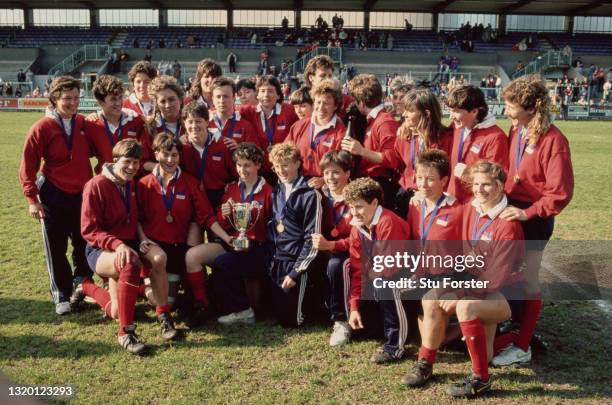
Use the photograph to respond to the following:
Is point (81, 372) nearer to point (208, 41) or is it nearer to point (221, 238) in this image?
point (221, 238)

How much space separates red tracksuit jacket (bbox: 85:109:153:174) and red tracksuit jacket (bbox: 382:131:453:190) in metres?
2.38

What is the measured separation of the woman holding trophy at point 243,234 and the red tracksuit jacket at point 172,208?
25 centimetres

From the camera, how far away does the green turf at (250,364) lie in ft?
12.4

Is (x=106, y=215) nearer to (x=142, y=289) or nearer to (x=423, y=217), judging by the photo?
(x=142, y=289)

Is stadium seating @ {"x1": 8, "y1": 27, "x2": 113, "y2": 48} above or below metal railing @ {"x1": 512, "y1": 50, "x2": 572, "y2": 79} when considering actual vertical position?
above

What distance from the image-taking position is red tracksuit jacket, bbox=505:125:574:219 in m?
3.98

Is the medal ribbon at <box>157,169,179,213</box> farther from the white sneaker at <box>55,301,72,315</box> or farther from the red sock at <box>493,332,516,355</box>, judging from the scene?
the red sock at <box>493,332,516,355</box>

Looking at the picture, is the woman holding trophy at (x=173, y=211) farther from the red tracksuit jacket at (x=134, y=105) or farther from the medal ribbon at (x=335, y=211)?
the red tracksuit jacket at (x=134, y=105)

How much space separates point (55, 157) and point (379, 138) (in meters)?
2.98

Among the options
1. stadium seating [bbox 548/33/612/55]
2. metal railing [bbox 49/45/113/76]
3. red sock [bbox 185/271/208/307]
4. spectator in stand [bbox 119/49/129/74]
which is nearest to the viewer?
red sock [bbox 185/271/208/307]

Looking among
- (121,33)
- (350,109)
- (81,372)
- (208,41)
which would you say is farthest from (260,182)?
(121,33)


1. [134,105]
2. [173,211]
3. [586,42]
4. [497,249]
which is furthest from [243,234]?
[586,42]

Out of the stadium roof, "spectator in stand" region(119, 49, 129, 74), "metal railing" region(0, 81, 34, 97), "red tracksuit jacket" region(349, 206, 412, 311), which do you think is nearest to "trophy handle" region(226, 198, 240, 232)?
"red tracksuit jacket" region(349, 206, 412, 311)

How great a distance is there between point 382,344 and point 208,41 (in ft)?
140
